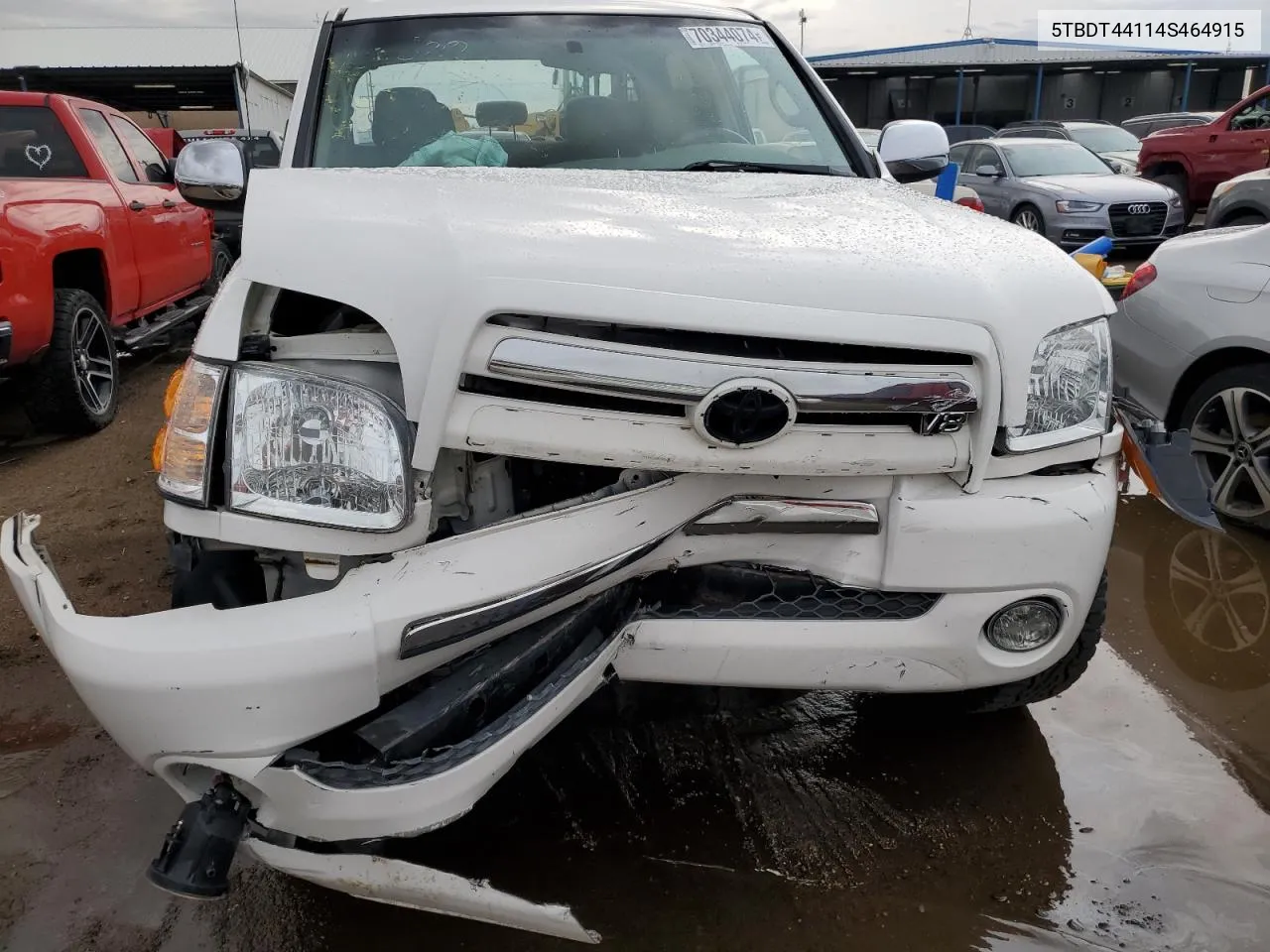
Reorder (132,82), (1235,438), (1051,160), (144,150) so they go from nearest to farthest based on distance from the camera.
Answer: (1235,438)
(144,150)
(1051,160)
(132,82)

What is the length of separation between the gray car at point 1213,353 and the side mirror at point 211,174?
11.2ft

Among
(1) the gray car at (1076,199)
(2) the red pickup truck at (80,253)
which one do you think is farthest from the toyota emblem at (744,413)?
(1) the gray car at (1076,199)

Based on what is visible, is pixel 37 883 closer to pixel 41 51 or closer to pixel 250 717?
pixel 250 717

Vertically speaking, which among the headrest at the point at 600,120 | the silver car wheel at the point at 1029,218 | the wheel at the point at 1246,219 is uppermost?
the headrest at the point at 600,120

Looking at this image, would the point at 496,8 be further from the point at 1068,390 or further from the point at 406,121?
the point at 1068,390

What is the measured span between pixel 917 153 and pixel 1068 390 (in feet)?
5.29

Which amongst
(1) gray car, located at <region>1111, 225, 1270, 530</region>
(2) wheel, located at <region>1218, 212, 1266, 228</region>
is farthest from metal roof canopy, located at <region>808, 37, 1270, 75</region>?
(1) gray car, located at <region>1111, 225, 1270, 530</region>

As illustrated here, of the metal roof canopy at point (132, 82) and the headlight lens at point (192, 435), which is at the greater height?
the metal roof canopy at point (132, 82)

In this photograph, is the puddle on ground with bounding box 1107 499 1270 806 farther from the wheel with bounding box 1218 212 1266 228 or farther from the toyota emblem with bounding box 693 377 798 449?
the wheel with bounding box 1218 212 1266 228

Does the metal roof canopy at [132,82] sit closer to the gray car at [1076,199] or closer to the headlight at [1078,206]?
the gray car at [1076,199]

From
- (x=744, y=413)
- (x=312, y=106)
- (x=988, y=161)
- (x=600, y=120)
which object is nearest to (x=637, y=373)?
(x=744, y=413)

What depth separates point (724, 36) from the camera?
3.34 m

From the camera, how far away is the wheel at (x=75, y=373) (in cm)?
506

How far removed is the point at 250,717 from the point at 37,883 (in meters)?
1.03
